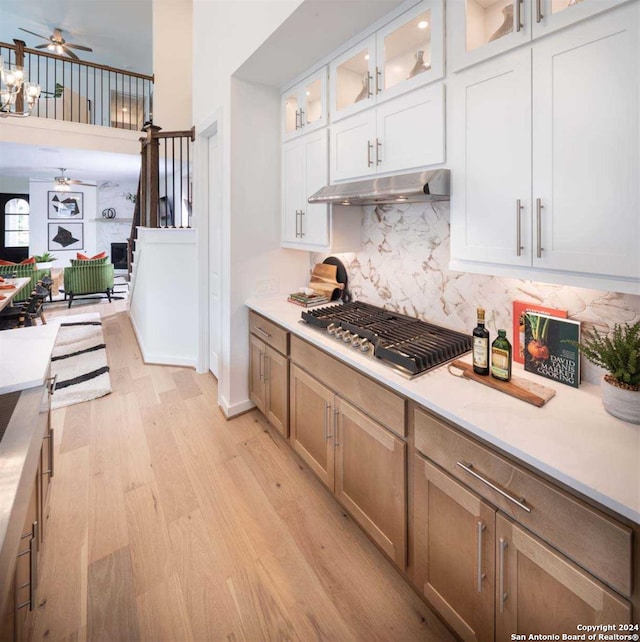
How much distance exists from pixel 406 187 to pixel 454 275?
0.60 meters

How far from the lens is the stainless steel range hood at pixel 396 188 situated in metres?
1.59

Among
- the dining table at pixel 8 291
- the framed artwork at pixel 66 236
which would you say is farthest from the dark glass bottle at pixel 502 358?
the framed artwork at pixel 66 236

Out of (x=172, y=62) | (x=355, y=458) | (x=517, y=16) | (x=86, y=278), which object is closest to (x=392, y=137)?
(x=517, y=16)

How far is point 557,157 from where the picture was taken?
4.11 feet

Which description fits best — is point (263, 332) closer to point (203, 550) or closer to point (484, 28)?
point (203, 550)

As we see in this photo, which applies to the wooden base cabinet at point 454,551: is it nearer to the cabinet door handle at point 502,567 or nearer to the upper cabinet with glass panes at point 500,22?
the cabinet door handle at point 502,567

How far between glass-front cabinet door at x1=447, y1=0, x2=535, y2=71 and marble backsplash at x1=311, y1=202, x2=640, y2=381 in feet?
2.35

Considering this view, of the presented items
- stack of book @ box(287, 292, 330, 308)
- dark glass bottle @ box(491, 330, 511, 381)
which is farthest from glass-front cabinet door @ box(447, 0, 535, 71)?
stack of book @ box(287, 292, 330, 308)

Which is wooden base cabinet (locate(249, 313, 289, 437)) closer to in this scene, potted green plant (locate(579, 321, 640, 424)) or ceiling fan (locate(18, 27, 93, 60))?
potted green plant (locate(579, 321, 640, 424))

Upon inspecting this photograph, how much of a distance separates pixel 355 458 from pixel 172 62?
696 centimetres

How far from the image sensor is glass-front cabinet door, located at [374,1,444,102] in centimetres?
164

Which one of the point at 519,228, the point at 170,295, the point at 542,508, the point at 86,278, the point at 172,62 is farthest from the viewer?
the point at 86,278

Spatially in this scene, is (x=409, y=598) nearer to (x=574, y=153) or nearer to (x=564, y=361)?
(x=564, y=361)

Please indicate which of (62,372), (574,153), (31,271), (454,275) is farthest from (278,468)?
(31,271)
